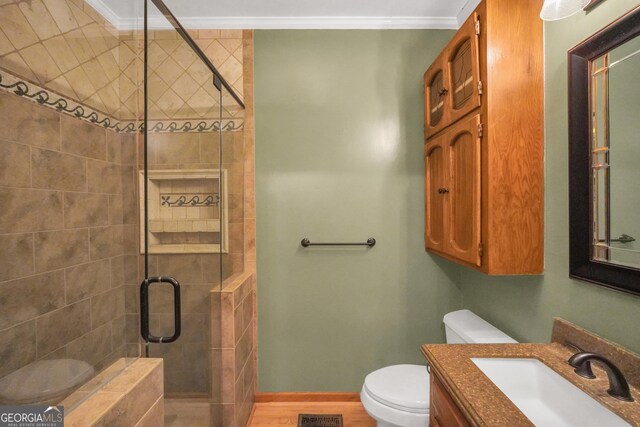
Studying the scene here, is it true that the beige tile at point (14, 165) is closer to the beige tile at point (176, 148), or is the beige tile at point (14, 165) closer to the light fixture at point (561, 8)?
the beige tile at point (176, 148)

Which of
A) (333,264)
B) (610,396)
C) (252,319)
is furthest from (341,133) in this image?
(610,396)

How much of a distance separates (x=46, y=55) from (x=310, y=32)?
61.0 inches

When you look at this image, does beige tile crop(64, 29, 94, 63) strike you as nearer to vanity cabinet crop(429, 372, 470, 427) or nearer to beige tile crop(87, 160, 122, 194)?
beige tile crop(87, 160, 122, 194)

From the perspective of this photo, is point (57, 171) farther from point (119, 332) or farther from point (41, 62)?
point (119, 332)

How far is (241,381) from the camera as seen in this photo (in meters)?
1.68

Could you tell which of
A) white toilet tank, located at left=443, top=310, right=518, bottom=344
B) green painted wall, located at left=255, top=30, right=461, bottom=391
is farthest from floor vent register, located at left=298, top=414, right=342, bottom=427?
white toilet tank, located at left=443, top=310, right=518, bottom=344

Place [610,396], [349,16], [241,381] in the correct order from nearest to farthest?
[610,396], [241,381], [349,16]

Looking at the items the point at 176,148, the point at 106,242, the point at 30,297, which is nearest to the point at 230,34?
the point at 176,148

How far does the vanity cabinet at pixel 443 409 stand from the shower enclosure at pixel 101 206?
0.98m

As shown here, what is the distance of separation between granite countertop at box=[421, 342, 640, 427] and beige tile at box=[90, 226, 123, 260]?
1.16 meters

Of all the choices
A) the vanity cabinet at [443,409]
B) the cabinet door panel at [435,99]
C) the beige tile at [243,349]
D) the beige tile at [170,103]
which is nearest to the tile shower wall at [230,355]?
the beige tile at [243,349]

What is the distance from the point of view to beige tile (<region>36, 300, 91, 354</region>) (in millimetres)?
875

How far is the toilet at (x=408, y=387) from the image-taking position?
1.35 metres

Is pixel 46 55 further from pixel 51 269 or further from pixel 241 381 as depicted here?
pixel 241 381
